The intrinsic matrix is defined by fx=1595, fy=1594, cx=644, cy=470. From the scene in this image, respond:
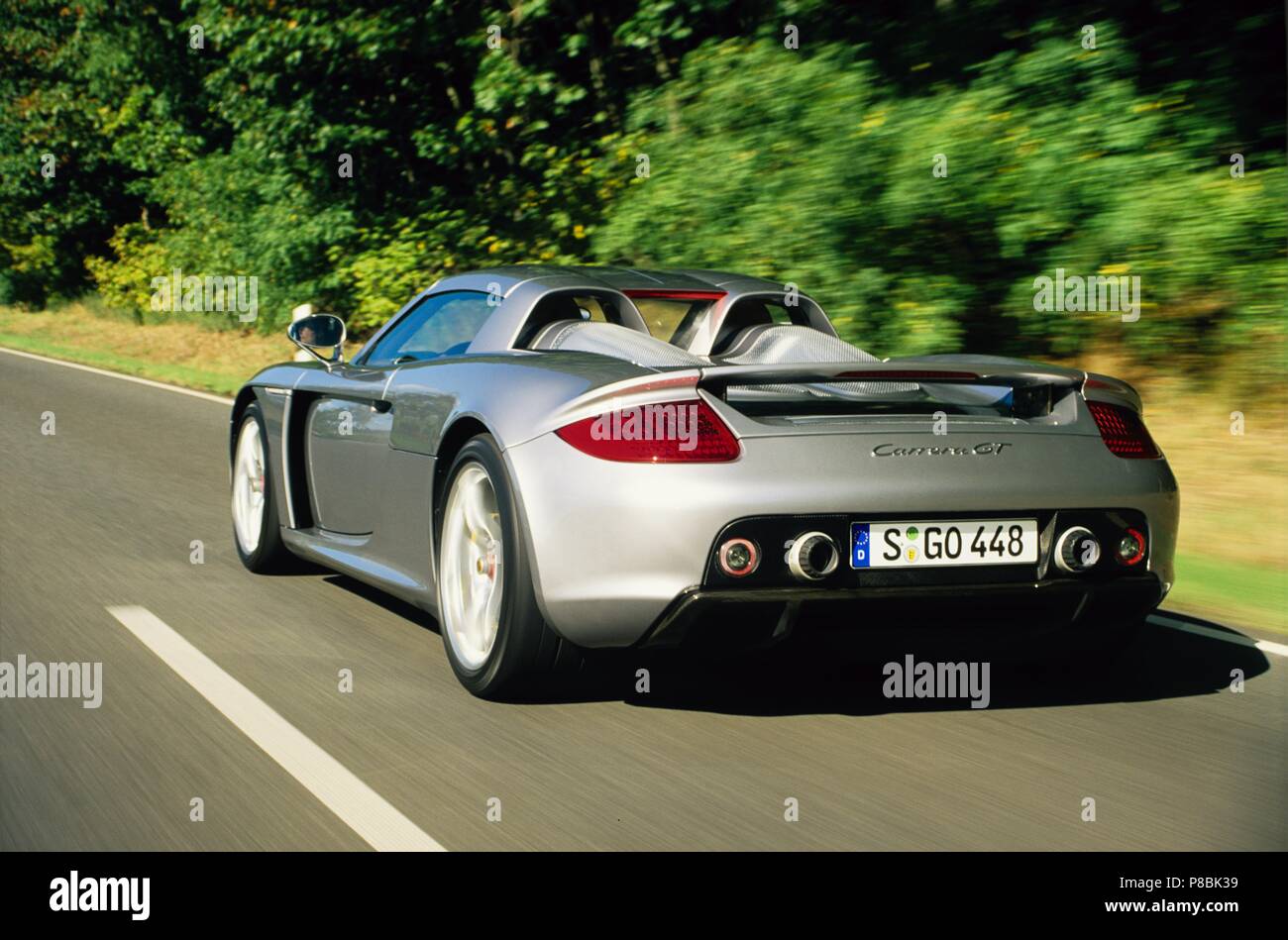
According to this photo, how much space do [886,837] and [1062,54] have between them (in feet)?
28.1

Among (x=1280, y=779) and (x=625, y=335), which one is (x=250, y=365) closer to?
(x=625, y=335)

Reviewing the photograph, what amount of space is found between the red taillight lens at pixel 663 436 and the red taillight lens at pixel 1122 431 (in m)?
1.17

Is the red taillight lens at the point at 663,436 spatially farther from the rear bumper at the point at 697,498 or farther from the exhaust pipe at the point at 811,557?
the exhaust pipe at the point at 811,557

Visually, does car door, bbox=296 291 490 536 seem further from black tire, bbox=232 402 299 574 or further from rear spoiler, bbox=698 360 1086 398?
rear spoiler, bbox=698 360 1086 398

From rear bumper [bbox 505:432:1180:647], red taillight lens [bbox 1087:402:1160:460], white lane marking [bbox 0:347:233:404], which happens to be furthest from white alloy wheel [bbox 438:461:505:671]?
white lane marking [bbox 0:347:233:404]

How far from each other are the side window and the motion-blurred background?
3179mm

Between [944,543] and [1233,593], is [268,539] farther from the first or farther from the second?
[1233,593]

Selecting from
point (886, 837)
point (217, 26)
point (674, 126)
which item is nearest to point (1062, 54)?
point (674, 126)

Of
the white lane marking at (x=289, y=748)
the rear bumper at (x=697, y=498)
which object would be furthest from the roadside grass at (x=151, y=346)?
the rear bumper at (x=697, y=498)

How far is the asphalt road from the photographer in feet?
12.0

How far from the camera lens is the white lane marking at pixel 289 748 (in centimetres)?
360

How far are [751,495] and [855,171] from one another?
7731 mm

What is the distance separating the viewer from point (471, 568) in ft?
16.4

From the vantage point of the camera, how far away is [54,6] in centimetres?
3638
